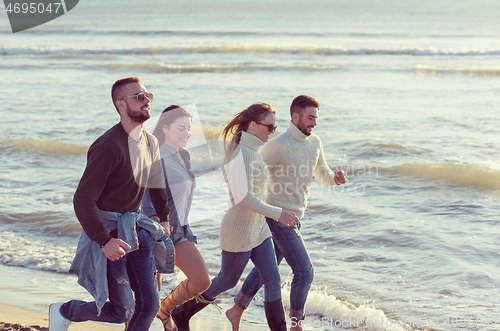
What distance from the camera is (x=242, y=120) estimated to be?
4.14 metres

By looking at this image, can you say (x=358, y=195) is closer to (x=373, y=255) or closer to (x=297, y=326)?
(x=373, y=255)

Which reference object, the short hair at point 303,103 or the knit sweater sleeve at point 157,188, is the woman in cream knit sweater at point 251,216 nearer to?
the short hair at point 303,103

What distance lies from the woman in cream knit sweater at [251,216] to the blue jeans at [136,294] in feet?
2.29

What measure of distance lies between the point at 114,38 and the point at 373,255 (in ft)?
128

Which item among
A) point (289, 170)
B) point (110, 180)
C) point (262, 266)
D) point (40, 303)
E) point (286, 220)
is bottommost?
point (40, 303)

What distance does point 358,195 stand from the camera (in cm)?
914

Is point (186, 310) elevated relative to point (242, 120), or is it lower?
lower

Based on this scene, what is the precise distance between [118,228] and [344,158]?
8859 millimetres

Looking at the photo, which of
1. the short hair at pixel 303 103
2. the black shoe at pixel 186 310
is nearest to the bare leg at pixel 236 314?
the black shoe at pixel 186 310

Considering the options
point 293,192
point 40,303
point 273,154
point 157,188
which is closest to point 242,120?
point 273,154

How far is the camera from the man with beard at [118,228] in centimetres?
315

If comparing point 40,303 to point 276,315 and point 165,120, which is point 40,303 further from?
point 276,315

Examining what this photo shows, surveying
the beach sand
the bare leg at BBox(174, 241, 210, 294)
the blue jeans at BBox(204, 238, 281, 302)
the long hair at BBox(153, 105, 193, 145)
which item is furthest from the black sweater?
the beach sand

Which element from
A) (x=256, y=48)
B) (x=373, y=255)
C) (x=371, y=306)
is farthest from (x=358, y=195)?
(x=256, y=48)
